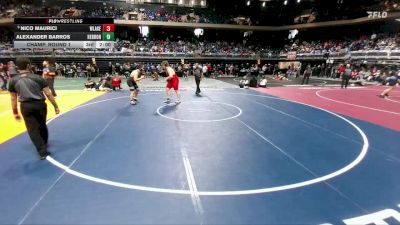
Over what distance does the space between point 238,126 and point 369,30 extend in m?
33.5

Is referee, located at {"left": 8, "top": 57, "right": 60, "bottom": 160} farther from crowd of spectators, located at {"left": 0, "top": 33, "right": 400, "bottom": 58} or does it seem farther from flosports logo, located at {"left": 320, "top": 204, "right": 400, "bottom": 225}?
crowd of spectators, located at {"left": 0, "top": 33, "right": 400, "bottom": 58}

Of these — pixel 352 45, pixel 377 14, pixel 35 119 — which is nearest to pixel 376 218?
pixel 35 119

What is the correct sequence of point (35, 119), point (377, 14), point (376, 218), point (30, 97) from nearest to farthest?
point (376, 218) → point (30, 97) → point (35, 119) → point (377, 14)

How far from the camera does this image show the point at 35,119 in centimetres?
560

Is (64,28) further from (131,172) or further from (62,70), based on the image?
(62,70)

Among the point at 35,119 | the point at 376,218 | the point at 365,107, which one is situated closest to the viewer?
the point at 376,218

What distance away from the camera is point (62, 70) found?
2886 centimetres

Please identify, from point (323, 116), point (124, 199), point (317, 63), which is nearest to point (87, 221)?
point (124, 199)

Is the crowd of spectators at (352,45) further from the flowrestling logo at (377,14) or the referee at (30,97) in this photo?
the referee at (30,97)
